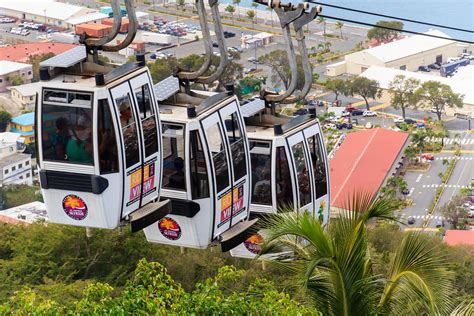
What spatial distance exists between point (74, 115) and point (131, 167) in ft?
2.09

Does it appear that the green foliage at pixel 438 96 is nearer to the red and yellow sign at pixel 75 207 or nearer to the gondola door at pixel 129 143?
the gondola door at pixel 129 143

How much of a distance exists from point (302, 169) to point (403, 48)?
196 ft

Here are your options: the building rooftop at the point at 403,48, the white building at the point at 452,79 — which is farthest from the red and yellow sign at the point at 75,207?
the building rooftop at the point at 403,48

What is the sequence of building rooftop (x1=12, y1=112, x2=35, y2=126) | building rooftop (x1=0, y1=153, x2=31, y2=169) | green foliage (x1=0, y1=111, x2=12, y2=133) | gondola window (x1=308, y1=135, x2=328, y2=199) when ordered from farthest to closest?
green foliage (x1=0, y1=111, x2=12, y2=133)
building rooftop (x1=12, y1=112, x2=35, y2=126)
building rooftop (x1=0, y1=153, x2=31, y2=169)
gondola window (x1=308, y1=135, x2=328, y2=199)

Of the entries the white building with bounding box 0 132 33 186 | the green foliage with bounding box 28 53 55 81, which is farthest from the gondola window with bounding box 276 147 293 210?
the green foliage with bounding box 28 53 55 81

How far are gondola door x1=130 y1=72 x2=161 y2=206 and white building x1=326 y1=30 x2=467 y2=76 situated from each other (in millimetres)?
56758

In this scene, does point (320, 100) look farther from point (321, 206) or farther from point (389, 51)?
point (321, 206)

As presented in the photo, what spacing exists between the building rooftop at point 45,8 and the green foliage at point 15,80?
564 inches

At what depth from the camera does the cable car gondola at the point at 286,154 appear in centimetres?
1242

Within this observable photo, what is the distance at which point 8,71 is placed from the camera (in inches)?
2618

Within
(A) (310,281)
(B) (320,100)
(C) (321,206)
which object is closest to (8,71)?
(B) (320,100)

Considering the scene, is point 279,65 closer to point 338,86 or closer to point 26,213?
point 338,86

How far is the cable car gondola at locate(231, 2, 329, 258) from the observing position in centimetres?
1242

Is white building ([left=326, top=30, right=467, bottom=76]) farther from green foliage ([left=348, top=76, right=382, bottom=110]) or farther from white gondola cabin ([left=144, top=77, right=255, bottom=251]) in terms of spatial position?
white gondola cabin ([left=144, top=77, right=255, bottom=251])
